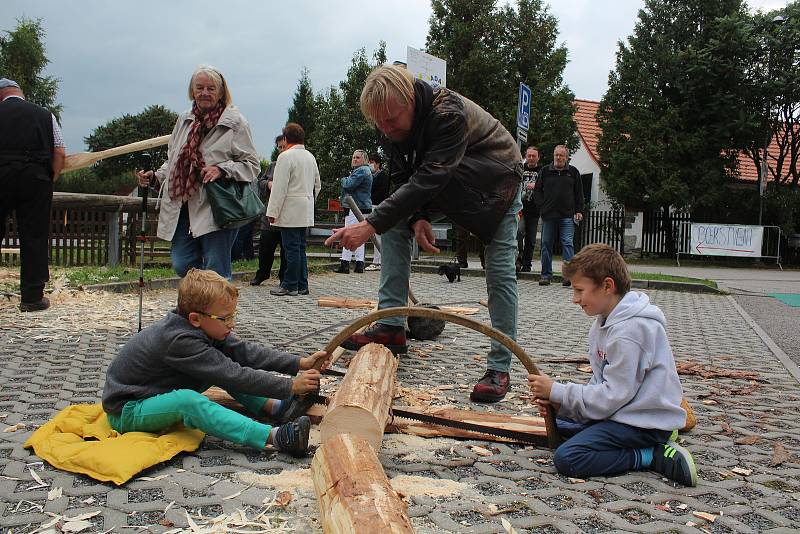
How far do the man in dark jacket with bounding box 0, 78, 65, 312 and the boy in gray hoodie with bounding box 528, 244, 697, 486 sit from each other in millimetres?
5328

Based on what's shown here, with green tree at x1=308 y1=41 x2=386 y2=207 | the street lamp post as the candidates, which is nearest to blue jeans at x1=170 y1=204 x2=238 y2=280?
the street lamp post

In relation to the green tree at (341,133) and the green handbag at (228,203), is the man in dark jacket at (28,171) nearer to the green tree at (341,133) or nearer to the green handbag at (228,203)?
the green handbag at (228,203)

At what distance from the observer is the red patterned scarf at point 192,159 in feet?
16.4

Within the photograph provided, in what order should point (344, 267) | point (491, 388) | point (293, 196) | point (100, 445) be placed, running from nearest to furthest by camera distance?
point (100, 445) → point (491, 388) → point (293, 196) → point (344, 267)

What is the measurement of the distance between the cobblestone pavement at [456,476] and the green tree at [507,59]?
2047cm

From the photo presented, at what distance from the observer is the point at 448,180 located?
3.84 meters

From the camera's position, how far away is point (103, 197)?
11.2 metres

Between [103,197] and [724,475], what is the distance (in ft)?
34.3

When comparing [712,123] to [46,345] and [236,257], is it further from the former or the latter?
[46,345]

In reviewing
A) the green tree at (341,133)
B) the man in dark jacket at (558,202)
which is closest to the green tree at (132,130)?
the green tree at (341,133)

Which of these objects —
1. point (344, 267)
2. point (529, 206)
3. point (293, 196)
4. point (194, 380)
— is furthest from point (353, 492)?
point (344, 267)

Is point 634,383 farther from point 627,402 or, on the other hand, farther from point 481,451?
point 481,451

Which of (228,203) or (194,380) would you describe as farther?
(228,203)

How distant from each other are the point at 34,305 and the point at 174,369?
176 inches
